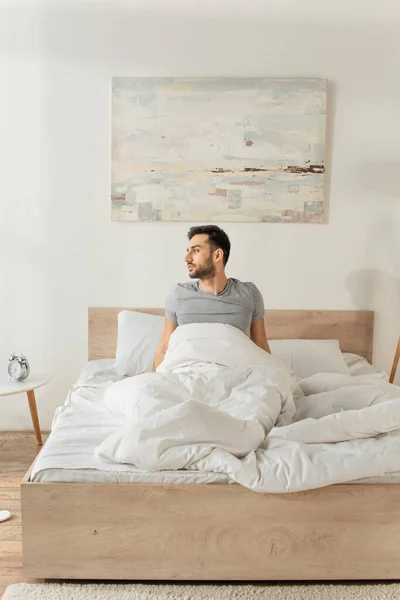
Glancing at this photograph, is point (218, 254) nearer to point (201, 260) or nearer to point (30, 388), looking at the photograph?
point (201, 260)

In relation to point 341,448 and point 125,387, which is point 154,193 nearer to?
point 125,387

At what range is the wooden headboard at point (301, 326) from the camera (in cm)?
407

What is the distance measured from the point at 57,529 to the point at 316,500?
2.64ft

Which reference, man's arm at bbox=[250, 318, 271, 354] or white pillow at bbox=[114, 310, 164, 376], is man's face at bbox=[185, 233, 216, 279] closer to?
man's arm at bbox=[250, 318, 271, 354]

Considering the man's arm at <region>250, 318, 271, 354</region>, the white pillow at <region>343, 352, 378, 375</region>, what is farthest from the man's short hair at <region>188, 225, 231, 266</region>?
the white pillow at <region>343, 352, 378, 375</region>

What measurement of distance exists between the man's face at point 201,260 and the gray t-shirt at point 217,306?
91 millimetres

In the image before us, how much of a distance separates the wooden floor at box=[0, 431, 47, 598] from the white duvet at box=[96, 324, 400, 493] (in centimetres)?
53

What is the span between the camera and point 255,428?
8.09ft

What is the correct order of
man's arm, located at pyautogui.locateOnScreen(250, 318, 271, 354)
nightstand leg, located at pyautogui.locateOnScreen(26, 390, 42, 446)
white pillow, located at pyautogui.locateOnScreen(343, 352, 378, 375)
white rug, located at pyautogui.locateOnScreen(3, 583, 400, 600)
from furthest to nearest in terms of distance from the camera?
nightstand leg, located at pyautogui.locateOnScreen(26, 390, 42, 446) → white pillow, located at pyautogui.locateOnScreen(343, 352, 378, 375) → man's arm, located at pyautogui.locateOnScreen(250, 318, 271, 354) → white rug, located at pyautogui.locateOnScreen(3, 583, 400, 600)

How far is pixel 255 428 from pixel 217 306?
3.47 feet

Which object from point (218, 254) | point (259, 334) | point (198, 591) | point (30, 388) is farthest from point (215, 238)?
point (198, 591)

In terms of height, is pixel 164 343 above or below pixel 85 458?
above

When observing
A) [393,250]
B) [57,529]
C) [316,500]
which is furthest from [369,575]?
[393,250]

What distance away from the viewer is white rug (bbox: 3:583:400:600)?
233 cm
